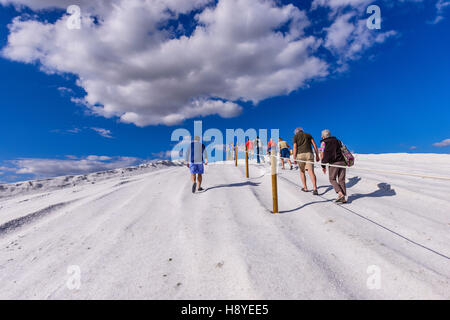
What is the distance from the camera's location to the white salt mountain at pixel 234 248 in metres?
1.99

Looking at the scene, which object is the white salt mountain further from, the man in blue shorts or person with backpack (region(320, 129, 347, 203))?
the man in blue shorts

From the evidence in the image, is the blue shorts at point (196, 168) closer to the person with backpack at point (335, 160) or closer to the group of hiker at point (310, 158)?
the group of hiker at point (310, 158)

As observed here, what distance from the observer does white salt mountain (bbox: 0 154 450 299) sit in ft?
6.54

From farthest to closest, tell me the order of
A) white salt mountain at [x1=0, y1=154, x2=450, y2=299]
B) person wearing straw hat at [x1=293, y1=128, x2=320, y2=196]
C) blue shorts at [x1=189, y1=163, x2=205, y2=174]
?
blue shorts at [x1=189, y1=163, x2=205, y2=174]
person wearing straw hat at [x1=293, y1=128, x2=320, y2=196]
white salt mountain at [x1=0, y1=154, x2=450, y2=299]

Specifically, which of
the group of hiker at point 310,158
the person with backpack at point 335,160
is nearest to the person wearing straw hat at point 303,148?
the group of hiker at point 310,158

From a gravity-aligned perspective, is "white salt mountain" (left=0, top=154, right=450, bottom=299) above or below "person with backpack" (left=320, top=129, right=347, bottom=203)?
below

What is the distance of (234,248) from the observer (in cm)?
264

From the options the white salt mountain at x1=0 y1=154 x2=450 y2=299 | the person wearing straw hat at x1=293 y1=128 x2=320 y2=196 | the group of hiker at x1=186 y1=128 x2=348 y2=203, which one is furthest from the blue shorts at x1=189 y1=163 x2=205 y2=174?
the person wearing straw hat at x1=293 y1=128 x2=320 y2=196

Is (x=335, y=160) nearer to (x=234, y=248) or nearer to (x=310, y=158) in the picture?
(x=310, y=158)

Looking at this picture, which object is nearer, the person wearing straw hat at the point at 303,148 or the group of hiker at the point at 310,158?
the group of hiker at the point at 310,158

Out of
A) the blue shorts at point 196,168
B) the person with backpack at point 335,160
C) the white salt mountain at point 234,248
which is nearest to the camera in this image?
the white salt mountain at point 234,248

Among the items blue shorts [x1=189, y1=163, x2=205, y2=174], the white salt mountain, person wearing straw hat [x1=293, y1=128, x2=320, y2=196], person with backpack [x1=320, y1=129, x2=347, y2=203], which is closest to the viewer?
the white salt mountain

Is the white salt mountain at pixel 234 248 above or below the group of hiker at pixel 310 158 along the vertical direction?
below
